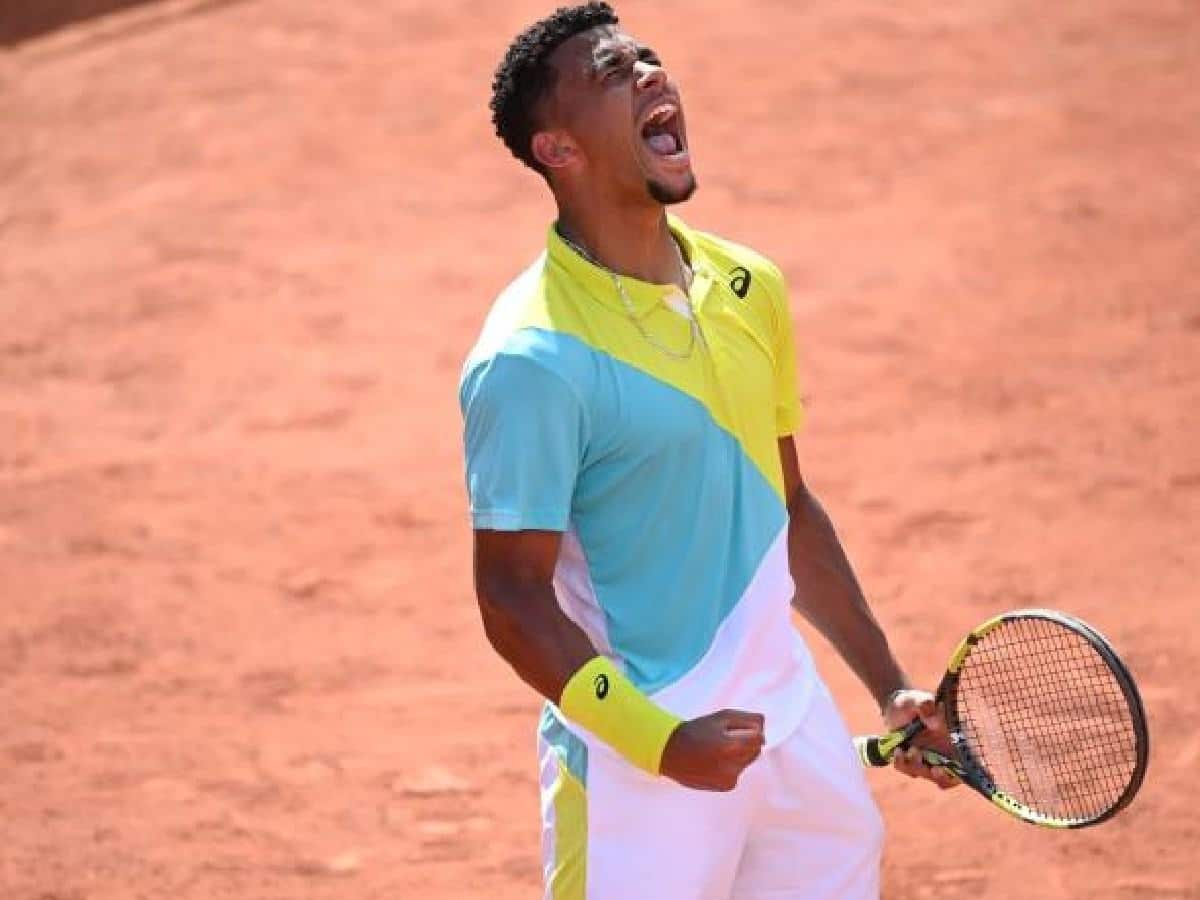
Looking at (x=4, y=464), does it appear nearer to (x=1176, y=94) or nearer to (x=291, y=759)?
(x=291, y=759)

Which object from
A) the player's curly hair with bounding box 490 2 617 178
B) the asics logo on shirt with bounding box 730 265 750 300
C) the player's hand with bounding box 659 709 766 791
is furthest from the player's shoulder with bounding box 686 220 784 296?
the player's hand with bounding box 659 709 766 791

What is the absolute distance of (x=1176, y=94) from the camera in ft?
39.2

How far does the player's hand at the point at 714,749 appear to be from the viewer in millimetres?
3611

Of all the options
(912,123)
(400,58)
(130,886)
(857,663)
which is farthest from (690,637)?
(400,58)

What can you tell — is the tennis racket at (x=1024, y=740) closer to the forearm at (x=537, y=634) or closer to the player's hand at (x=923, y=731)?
the player's hand at (x=923, y=731)

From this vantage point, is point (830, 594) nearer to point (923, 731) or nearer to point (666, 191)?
point (923, 731)

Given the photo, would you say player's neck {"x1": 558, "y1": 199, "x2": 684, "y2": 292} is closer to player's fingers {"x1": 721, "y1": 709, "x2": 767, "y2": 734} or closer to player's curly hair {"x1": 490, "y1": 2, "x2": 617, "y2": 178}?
player's curly hair {"x1": 490, "y1": 2, "x2": 617, "y2": 178}

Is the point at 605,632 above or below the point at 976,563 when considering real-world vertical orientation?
above

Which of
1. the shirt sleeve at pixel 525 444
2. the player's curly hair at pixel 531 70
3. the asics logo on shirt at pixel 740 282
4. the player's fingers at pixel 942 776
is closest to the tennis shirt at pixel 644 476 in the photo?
the shirt sleeve at pixel 525 444

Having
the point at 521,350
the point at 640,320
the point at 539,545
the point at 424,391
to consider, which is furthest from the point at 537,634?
the point at 424,391

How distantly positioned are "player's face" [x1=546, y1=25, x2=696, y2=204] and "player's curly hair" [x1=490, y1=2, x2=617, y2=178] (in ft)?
0.08

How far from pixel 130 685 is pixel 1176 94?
7032mm

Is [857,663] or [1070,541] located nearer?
[857,663]

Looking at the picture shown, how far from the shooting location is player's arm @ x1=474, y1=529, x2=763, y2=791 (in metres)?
3.63
